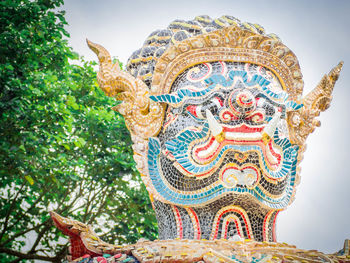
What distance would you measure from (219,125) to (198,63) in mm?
835

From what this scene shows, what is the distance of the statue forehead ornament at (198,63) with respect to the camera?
3.84 metres

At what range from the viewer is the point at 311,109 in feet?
13.3

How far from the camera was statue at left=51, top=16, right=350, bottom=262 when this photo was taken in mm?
3080

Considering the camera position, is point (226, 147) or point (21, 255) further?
point (21, 255)

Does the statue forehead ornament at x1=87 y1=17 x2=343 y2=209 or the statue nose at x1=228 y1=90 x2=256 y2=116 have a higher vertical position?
the statue forehead ornament at x1=87 y1=17 x2=343 y2=209

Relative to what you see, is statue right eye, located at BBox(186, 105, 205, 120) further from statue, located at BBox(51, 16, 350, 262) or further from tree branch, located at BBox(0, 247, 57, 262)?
tree branch, located at BBox(0, 247, 57, 262)

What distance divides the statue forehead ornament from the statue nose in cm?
56

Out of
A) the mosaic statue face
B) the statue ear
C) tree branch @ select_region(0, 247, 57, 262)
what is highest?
the statue ear

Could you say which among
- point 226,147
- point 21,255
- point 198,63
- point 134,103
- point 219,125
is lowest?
point 21,255

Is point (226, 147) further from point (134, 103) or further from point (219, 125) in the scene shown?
point (134, 103)

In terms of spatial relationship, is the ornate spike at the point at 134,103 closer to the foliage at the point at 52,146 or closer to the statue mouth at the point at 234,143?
the statue mouth at the point at 234,143

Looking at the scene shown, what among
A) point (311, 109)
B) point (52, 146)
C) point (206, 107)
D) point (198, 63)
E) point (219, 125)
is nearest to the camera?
point (219, 125)

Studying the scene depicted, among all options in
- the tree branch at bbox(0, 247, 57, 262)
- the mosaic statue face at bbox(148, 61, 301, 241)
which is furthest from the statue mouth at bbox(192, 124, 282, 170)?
the tree branch at bbox(0, 247, 57, 262)

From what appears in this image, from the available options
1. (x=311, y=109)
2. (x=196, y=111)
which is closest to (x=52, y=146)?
(x=196, y=111)
